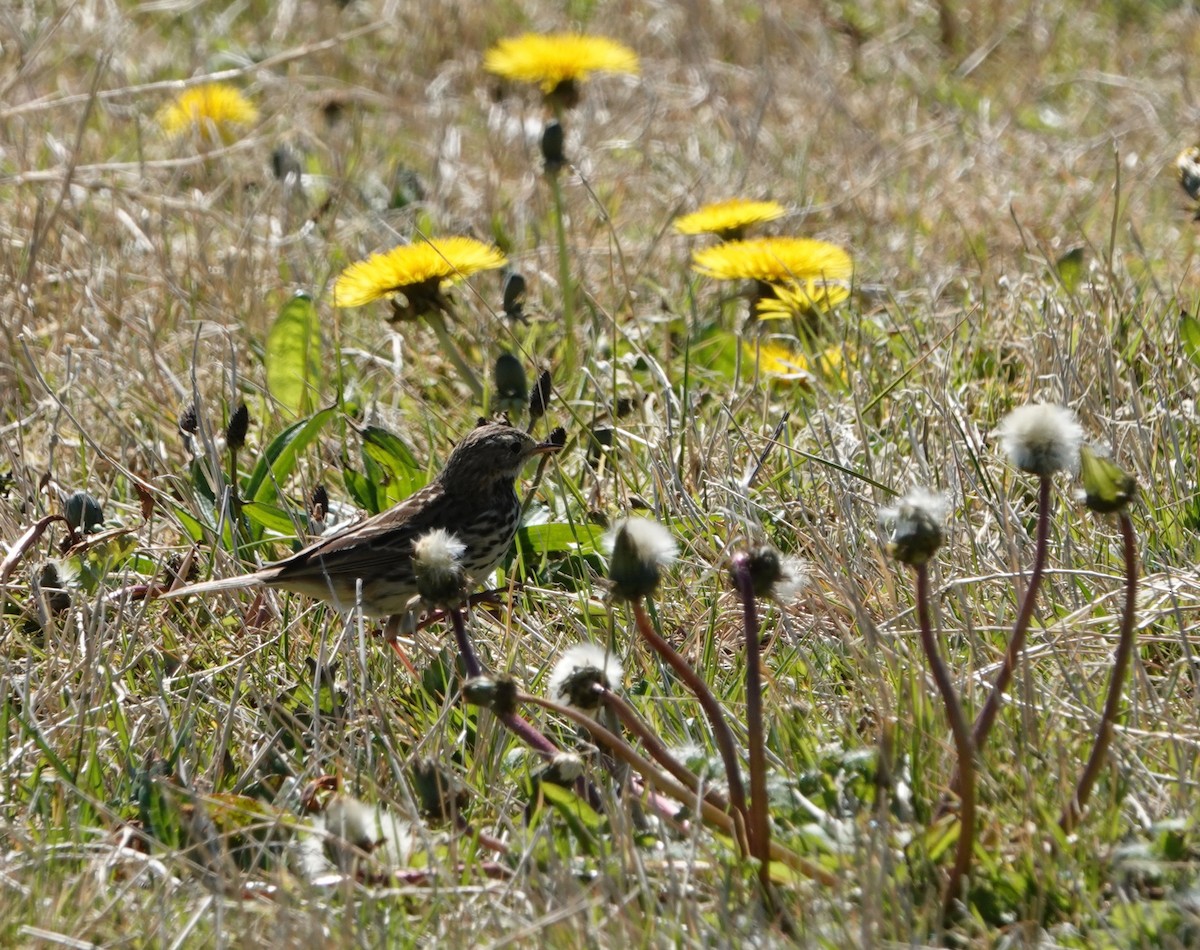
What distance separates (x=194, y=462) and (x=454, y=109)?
3.83 metres

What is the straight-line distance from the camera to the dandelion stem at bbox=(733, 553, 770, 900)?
2.44 meters

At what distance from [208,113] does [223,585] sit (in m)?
3.74

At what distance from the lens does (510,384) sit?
14.4 ft

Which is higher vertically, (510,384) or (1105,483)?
(1105,483)

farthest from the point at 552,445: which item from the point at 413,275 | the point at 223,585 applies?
the point at 223,585

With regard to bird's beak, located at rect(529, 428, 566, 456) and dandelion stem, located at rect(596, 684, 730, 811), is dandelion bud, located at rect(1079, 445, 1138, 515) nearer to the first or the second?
dandelion stem, located at rect(596, 684, 730, 811)

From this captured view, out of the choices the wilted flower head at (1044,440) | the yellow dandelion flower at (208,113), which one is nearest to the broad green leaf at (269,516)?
the wilted flower head at (1044,440)

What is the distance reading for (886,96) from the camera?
748cm

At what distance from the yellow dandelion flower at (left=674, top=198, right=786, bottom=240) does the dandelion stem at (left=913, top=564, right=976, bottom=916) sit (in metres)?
2.76

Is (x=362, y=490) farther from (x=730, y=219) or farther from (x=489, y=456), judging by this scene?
(x=730, y=219)

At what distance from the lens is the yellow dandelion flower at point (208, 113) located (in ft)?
22.6

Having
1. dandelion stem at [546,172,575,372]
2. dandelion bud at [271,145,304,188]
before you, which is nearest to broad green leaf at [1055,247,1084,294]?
dandelion stem at [546,172,575,372]

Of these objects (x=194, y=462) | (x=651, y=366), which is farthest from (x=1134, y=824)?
(x=194, y=462)

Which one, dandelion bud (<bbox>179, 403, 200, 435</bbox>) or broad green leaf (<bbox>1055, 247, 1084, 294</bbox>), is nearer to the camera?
dandelion bud (<bbox>179, 403, 200, 435</bbox>)
